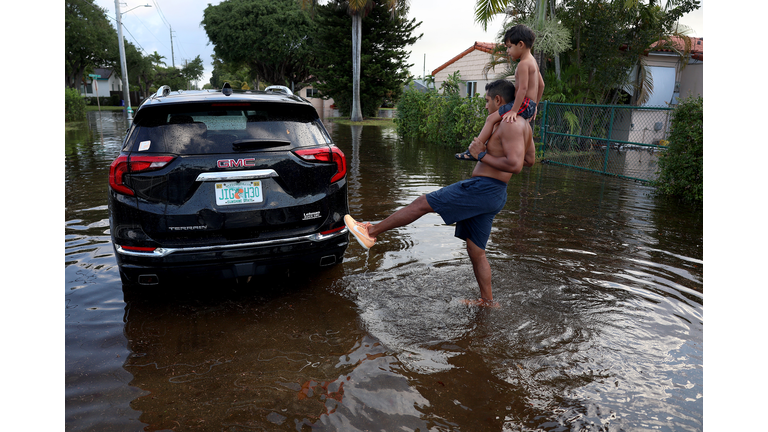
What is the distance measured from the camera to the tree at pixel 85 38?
42094mm

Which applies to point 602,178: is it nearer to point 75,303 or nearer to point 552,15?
point 552,15

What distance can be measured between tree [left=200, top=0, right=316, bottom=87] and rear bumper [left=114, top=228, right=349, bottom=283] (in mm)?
40257

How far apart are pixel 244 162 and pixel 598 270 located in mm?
3481

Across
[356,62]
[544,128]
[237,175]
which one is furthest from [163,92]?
[356,62]

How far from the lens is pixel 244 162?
3.50 m

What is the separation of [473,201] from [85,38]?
48.9 meters

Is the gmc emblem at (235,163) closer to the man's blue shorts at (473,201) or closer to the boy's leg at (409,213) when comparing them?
the boy's leg at (409,213)

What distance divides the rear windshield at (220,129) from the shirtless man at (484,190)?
104 cm

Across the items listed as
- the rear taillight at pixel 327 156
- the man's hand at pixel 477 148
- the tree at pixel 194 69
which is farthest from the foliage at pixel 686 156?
the tree at pixel 194 69

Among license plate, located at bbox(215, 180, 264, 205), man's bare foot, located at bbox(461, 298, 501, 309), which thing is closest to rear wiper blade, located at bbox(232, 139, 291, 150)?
license plate, located at bbox(215, 180, 264, 205)

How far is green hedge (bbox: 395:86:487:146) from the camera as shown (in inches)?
601

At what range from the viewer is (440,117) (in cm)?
1800

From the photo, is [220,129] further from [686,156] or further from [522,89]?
[686,156]

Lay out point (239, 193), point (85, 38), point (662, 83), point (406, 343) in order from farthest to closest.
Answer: point (85, 38) < point (662, 83) < point (239, 193) < point (406, 343)
